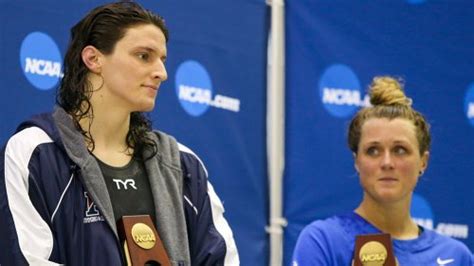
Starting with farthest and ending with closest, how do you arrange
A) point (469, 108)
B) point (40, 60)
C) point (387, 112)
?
point (469, 108) → point (40, 60) → point (387, 112)

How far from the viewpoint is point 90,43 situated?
2.26m

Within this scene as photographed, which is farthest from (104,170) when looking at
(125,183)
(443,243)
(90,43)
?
(443,243)

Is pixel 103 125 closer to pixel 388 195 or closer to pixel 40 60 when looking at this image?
pixel 388 195

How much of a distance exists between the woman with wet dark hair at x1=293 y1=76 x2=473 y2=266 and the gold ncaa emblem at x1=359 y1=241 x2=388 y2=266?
42 mm

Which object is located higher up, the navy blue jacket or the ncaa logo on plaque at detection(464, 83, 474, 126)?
the ncaa logo on plaque at detection(464, 83, 474, 126)

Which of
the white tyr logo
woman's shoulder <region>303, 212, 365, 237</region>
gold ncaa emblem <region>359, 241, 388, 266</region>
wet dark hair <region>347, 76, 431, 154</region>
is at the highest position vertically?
wet dark hair <region>347, 76, 431, 154</region>

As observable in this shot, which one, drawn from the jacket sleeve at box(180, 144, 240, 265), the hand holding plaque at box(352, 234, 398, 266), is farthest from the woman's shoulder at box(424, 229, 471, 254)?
the jacket sleeve at box(180, 144, 240, 265)

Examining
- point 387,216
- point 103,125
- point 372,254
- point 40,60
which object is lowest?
point 372,254

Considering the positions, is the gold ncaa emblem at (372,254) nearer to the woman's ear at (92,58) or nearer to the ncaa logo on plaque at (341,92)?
the woman's ear at (92,58)

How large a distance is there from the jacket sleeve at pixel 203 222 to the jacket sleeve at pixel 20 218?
364 millimetres

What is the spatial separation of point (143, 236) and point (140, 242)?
0.05 feet

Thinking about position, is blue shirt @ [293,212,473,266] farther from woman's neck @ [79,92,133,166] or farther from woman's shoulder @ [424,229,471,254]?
woman's neck @ [79,92,133,166]

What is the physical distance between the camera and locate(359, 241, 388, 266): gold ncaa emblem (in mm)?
2393

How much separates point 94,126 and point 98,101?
57 millimetres
